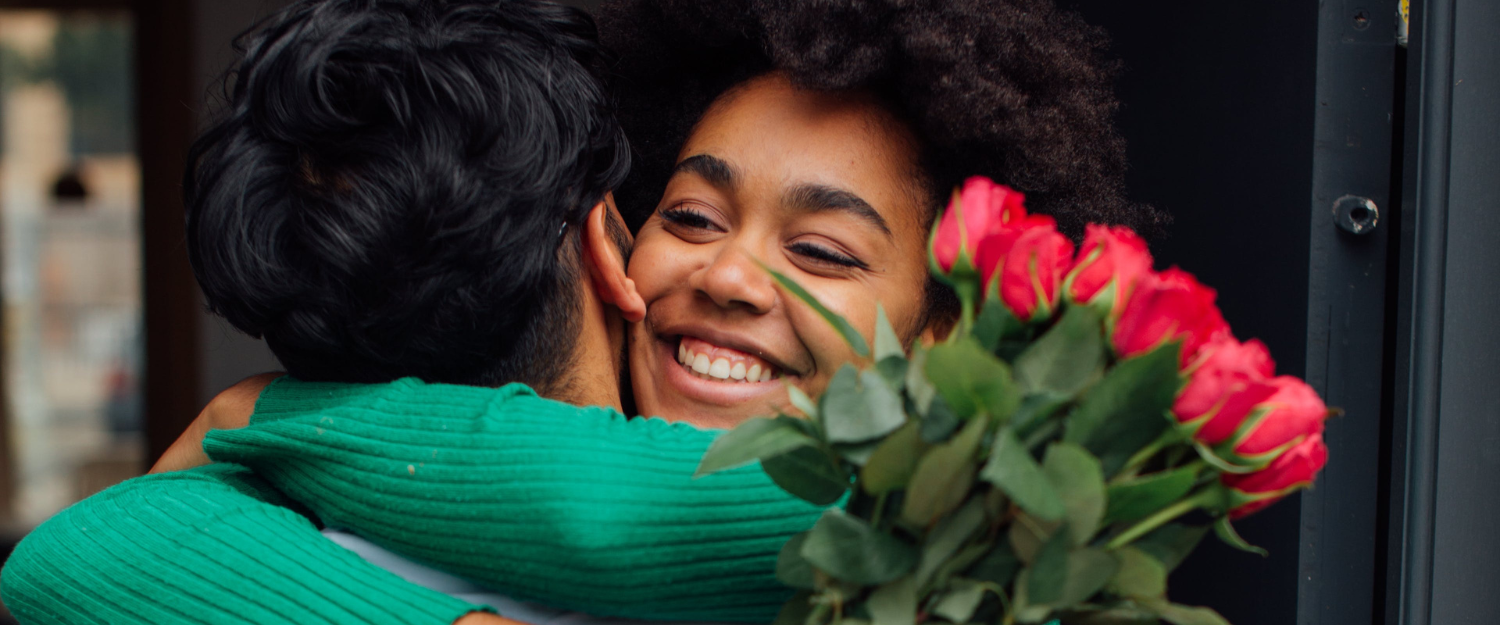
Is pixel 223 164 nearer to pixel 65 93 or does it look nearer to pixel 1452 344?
pixel 1452 344

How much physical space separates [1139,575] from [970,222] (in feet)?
→ 0.93

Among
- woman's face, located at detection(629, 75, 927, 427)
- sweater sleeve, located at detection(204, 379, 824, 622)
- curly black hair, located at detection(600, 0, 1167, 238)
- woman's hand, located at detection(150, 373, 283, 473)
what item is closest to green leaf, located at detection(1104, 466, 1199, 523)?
sweater sleeve, located at detection(204, 379, 824, 622)

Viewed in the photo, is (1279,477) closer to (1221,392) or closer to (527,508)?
(1221,392)

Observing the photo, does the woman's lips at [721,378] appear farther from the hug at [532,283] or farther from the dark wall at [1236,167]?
the dark wall at [1236,167]

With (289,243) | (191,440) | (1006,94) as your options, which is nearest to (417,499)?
(289,243)

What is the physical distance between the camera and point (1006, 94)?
54.1 inches

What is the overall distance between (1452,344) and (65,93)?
7.66 meters

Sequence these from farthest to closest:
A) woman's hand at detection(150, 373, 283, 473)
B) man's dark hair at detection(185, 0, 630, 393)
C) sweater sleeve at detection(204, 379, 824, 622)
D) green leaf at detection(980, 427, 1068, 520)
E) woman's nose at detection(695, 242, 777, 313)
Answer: woman's hand at detection(150, 373, 283, 473)
woman's nose at detection(695, 242, 777, 313)
man's dark hair at detection(185, 0, 630, 393)
sweater sleeve at detection(204, 379, 824, 622)
green leaf at detection(980, 427, 1068, 520)

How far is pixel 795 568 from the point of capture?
86cm

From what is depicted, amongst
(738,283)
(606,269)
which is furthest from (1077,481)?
(606,269)

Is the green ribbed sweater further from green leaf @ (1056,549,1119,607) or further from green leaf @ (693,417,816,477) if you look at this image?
Answer: green leaf @ (1056,549,1119,607)

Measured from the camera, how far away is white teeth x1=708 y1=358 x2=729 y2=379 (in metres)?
1.37

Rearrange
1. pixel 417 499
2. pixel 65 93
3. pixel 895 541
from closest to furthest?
pixel 895 541 → pixel 417 499 → pixel 65 93

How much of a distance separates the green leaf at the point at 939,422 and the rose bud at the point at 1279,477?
21cm
